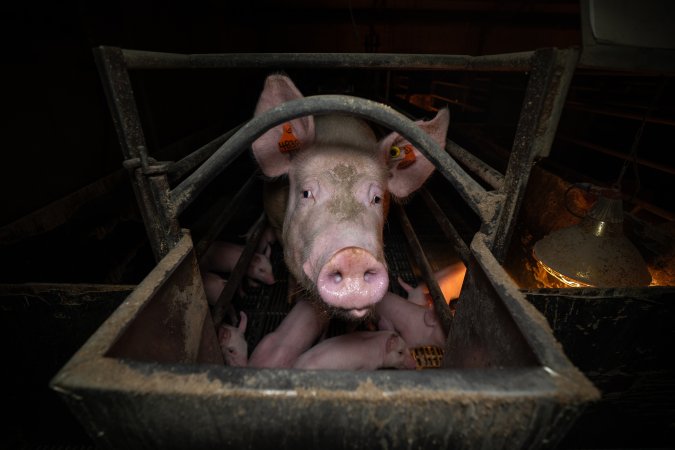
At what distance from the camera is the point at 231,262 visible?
10.9 ft

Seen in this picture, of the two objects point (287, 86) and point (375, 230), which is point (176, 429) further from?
point (287, 86)

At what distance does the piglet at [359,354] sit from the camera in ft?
6.91

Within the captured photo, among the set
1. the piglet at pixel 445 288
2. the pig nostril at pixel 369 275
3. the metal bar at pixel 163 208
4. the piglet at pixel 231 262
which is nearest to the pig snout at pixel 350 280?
the pig nostril at pixel 369 275

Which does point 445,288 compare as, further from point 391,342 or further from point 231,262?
point 231,262

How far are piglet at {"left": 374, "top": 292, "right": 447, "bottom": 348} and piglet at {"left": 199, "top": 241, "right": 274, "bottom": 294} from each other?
3.69 ft

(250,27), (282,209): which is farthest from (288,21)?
(282,209)

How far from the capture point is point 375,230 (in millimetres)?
1710

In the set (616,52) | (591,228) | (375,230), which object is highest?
(616,52)

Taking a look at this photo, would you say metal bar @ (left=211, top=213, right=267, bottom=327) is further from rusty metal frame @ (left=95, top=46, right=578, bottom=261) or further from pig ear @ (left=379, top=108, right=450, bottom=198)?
pig ear @ (left=379, top=108, right=450, bottom=198)

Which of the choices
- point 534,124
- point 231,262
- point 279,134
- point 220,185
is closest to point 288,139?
point 279,134

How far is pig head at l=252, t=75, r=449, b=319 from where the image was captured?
143cm

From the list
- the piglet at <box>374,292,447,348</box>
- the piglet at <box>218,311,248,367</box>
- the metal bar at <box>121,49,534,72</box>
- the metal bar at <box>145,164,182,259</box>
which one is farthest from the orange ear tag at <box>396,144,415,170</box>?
the piglet at <box>218,311,248,367</box>

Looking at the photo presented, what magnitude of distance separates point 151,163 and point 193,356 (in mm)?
730

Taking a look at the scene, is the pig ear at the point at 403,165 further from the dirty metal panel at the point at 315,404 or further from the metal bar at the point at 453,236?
the dirty metal panel at the point at 315,404
